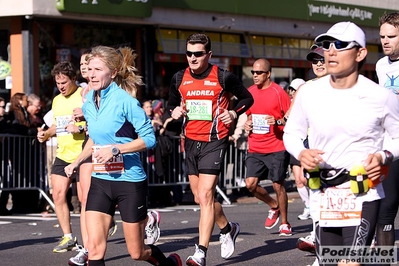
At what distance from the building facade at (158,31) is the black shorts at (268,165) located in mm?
8751

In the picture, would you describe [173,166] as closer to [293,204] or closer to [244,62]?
[293,204]

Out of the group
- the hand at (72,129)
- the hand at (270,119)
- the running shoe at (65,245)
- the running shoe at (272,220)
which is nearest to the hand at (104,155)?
the hand at (72,129)

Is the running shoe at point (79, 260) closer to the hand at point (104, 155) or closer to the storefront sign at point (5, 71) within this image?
the hand at point (104, 155)

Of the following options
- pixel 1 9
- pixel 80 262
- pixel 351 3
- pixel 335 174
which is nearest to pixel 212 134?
pixel 80 262

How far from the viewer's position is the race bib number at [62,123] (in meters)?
9.83

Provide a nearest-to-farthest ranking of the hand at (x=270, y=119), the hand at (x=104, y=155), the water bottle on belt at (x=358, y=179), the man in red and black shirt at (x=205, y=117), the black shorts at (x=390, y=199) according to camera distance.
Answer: the water bottle on belt at (x=358, y=179), the hand at (x=104, y=155), the black shorts at (x=390, y=199), the man in red and black shirt at (x=205, y=117), the hand at (x=270, y=119)

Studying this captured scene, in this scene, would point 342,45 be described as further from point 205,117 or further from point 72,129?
point 72,129

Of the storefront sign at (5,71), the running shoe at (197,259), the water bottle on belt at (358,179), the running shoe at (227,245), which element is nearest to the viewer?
the water bottle on belt at (358,179)

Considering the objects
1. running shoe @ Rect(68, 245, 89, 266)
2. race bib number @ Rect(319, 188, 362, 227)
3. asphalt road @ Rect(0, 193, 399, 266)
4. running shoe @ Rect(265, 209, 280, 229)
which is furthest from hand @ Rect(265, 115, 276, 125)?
race bib number @ Rect(319, 188, 362, 227)

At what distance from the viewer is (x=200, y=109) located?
29.0 ft

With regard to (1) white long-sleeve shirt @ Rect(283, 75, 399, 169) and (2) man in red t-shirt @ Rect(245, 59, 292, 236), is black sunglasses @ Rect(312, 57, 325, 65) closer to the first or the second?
(2) man in red t-shirt @ Rect(245, 59, 292, 236)

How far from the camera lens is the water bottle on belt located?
5.46 metres

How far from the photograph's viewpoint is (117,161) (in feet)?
23.2

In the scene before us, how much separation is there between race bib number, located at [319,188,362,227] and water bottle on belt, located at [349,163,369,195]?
75 millimetres
